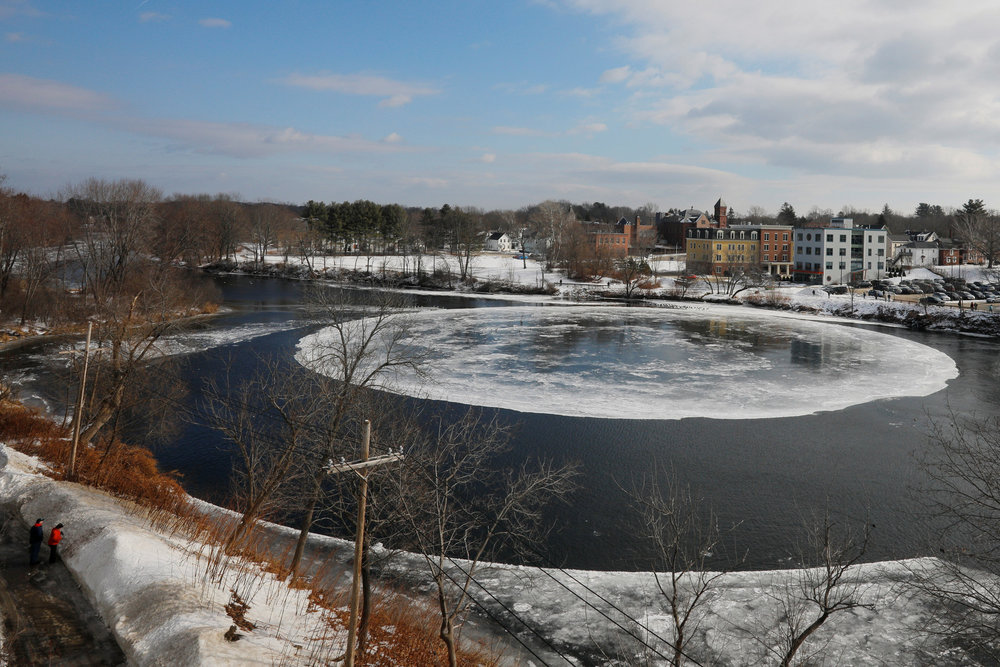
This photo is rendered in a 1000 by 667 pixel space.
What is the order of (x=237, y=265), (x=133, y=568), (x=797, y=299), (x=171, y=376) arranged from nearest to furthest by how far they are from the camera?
(x=133, y=568), (x=171, y=376), (x=797, y=299), (x=237, y=265)

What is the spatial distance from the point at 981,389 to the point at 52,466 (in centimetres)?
3279

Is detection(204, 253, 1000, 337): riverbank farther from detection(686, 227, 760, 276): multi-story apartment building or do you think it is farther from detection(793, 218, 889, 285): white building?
detection(793, 218, 889, 285): white building

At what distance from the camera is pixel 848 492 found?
16.0 metres

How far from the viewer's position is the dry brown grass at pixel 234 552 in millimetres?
9602

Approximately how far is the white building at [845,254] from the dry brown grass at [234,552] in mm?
77707

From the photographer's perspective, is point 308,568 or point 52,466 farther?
point 52,466

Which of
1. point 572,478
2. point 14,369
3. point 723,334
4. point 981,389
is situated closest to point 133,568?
point 572,478

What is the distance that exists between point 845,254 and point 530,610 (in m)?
80.0

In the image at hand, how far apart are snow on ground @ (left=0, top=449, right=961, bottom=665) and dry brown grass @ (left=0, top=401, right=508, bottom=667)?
30cm

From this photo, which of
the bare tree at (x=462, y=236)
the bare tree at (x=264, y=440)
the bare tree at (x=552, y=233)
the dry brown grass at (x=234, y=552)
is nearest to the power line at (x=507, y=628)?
the dry brown grass at (x=234, y=552)

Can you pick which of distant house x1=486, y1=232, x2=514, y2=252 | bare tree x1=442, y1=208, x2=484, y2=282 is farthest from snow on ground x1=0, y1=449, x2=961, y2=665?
distant house x1=486, y1=232, x2=514, y2=252

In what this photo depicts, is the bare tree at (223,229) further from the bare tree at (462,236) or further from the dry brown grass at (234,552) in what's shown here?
the dry brown grass at (234,552)

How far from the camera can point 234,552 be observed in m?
12.0

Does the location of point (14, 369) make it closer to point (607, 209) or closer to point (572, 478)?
point (572, 478)
